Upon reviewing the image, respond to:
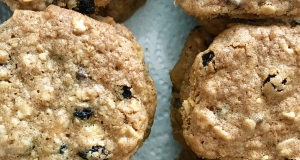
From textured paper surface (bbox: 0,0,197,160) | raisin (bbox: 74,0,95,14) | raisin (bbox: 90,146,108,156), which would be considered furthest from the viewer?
textured paper surface (bbox: 0,0,197,160)

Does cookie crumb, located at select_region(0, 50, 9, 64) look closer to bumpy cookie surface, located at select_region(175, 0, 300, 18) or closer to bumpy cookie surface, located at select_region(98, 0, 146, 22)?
bumpy cookie surface, located at select_region(98, 0, 146, 22)

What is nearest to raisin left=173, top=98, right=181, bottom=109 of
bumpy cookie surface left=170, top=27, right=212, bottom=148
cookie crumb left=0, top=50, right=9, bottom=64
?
bumpy cookie surface left=170, top=27, right=212, bottom=148

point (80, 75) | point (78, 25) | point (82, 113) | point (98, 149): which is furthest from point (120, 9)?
point (98, 149)

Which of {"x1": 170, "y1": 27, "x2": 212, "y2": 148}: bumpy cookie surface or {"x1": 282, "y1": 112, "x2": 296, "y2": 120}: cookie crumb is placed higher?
{"x1": 282, "y1": 112, "x2": 296, "y2": 120}: cookie crumb

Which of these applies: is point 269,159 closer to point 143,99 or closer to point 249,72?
point 249,72

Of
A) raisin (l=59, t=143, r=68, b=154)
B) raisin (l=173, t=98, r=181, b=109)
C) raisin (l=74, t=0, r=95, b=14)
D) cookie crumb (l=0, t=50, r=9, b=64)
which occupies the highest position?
raisin (l=74, t=0, r=95, b=14)

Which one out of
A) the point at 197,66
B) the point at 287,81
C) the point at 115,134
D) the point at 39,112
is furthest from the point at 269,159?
the point at 39,112

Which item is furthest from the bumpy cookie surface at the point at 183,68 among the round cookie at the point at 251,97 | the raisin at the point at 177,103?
the round cookie at the point at 251,97
